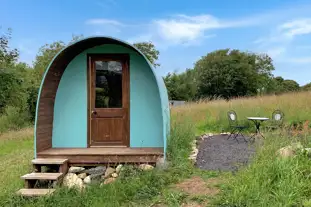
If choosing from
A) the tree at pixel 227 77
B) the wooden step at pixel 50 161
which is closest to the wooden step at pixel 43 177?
the wooden step at pixel 50 161

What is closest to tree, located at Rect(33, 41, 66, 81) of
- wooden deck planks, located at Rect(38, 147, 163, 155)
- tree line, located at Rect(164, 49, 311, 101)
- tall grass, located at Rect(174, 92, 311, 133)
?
tree line, located at Rect(164, 49, 311, 101)

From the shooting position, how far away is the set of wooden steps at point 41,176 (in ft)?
15.4

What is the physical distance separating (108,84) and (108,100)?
1.12 ft

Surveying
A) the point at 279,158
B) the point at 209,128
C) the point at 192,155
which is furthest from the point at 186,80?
the point at 279,158

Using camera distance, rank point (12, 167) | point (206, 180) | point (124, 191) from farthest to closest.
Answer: point (12, 167), point (206, 180), point (124, 191)

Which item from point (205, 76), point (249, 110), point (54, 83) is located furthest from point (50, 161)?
point (205, 76)

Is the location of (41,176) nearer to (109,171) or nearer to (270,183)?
(109,171)

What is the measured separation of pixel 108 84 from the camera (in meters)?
6.42

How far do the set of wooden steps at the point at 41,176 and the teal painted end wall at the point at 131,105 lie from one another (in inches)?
38.6

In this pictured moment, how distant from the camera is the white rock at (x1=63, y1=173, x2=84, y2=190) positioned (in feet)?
16.4

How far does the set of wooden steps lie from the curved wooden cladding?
0.42m

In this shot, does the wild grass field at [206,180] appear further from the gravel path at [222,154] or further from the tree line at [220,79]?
the tree line at [220,79]

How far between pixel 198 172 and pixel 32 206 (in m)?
2.67

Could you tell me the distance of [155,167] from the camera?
5.39 m
